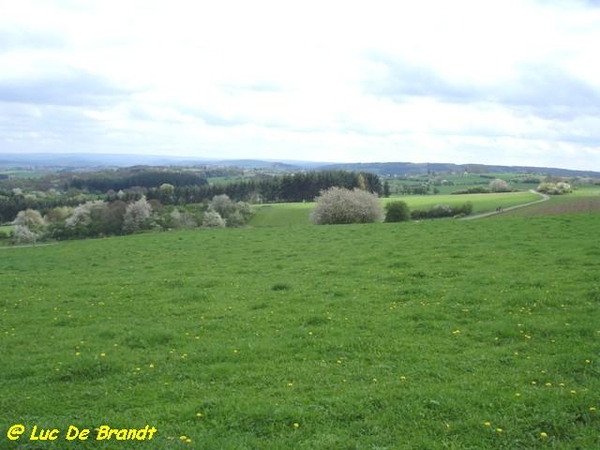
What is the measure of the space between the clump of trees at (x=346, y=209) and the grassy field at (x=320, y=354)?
123 ft

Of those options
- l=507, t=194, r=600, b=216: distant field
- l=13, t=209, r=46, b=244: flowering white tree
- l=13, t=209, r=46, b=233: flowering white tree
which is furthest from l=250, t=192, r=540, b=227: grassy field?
l=13, t=209, r=46, b=233: flowering white tree

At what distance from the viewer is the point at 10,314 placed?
50.4 ft

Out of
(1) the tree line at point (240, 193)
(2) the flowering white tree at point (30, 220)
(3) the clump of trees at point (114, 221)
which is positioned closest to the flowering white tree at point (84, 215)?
(3) the clump of trees at point (114, 221)

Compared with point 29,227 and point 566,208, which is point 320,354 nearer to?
point 566,208

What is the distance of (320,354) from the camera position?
10.6 m

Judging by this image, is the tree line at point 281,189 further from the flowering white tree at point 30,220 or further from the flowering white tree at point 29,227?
the flowering white tree at point 29,227

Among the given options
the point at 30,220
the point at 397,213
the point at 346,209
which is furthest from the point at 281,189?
the point at 397,213

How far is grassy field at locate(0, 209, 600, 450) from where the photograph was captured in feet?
24.6

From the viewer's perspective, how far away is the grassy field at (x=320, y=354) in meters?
7.50

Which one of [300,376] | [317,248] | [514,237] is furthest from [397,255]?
[300,376]

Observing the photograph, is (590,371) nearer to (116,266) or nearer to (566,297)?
(566,297)

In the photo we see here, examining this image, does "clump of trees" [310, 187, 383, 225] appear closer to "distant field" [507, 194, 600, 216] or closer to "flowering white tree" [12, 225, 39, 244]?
"distant field" [507, 194, 600, 216]

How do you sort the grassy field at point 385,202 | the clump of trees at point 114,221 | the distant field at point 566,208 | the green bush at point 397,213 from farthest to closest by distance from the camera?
1. the clump of trees at point 114,221
2. the grassy field at point 385,202
3. the green bush at point 397,213
4. the distant field at point 566,208

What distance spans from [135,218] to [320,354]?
83631 millimetres
